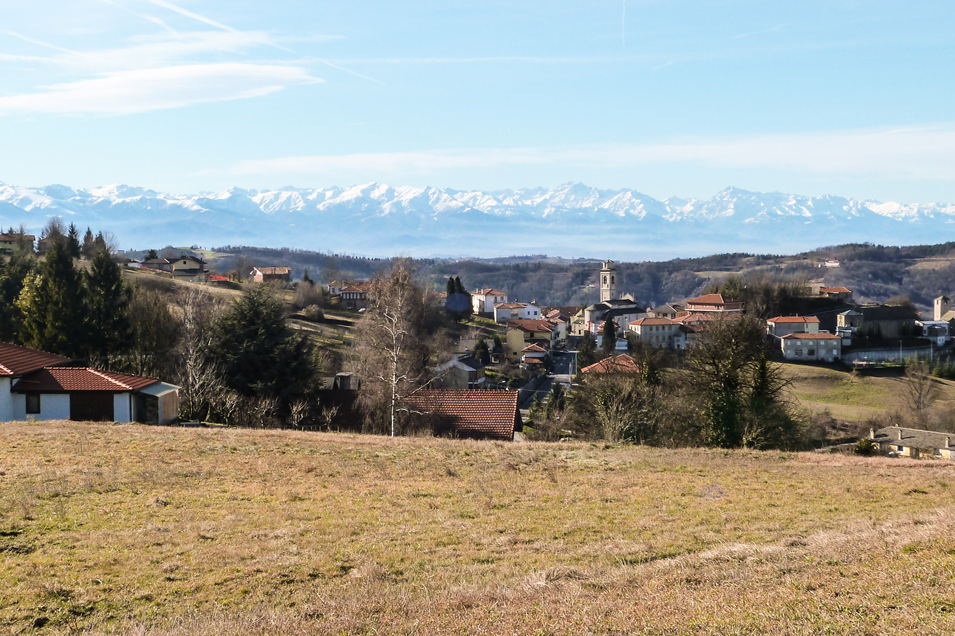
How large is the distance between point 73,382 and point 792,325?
8477 cm

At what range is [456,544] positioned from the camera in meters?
10.8

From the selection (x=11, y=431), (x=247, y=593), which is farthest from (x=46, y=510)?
(x=11, y=431)

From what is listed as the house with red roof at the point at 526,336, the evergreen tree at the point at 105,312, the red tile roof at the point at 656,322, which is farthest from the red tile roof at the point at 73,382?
the red tile roof at the point at 656,322

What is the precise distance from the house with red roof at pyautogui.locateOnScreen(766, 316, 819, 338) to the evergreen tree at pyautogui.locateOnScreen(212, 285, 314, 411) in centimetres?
7409

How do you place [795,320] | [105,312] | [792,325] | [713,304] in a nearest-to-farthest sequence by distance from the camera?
[105,312]
[795,320]
[792,325]
[713,304]

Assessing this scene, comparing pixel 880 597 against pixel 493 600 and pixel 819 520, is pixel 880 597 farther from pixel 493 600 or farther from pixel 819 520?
pixel 819 520

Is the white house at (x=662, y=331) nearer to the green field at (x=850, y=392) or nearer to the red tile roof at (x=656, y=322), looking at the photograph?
the red tile roof at (x=656, y=322)

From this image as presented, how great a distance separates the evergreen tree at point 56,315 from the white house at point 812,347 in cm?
7435

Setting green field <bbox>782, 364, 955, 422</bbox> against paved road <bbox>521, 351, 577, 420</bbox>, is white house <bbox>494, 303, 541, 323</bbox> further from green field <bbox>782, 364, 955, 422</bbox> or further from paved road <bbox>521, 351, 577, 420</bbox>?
green field <bbox>782, 364, 955, 422</bbox>

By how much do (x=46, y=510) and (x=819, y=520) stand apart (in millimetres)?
12955

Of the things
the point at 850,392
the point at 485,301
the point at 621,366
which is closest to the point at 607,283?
the point at 485,301

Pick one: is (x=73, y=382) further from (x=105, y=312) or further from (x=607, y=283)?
(x=607, y=283)

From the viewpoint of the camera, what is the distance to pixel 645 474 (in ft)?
55.6

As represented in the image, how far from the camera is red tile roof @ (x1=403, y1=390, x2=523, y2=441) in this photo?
2741 centimetres
